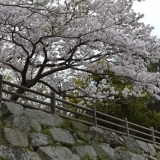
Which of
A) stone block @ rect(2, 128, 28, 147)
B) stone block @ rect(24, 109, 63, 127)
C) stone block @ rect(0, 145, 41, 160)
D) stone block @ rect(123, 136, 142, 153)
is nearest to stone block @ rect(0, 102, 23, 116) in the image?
stone block @ rect(24, 109, 63, 127)

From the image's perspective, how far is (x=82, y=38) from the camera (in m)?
8.07

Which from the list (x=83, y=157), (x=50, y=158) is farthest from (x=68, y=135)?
(x=50, y=158)

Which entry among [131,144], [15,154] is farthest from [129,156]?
[15,154]

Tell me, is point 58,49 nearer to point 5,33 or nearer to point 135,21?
point 5,33

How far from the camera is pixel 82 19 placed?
774 cm

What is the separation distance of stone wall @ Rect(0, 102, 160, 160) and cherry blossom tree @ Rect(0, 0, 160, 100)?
5.13 ft

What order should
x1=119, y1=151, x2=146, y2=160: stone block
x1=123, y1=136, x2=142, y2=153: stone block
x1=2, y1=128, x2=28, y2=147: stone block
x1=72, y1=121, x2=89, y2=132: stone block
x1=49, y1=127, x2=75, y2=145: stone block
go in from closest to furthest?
x1=2, y1=128, x2=28, y2=147: stone block, x1=49, y1=127, x2=75, y2=145: stone block, x1=72, y1=121, x2=89, y2=132: stone block, x1=119, y1=151, x2=146, y2=160: stone block, x1=123, y1=136, x2=142, y2=153: stone block

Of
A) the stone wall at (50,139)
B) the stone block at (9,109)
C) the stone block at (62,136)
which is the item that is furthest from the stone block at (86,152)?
the stone block at (9,109)

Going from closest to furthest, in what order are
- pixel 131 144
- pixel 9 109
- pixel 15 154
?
pixel 15 154 → pixel 9 109 → pixel 131 144

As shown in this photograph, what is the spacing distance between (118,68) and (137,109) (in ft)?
29.4

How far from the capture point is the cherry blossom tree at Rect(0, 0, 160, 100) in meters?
7.39

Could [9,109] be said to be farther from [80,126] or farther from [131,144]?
[131,144]

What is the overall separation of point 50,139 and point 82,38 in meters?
2.75

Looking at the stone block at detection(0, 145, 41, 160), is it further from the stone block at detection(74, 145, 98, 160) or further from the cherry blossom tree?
the cherry blossom tree
